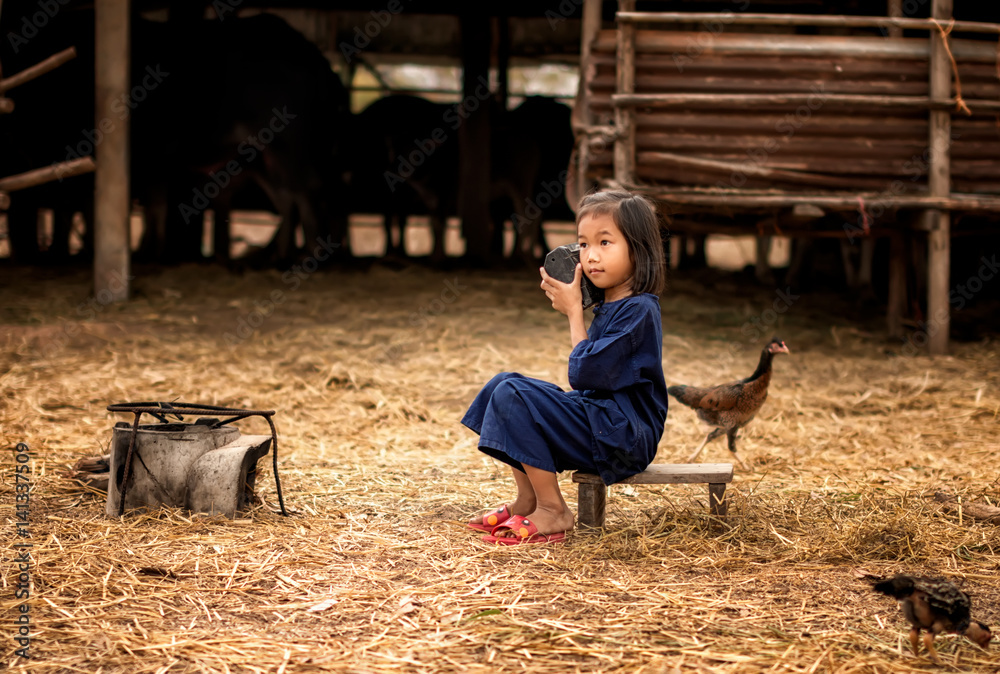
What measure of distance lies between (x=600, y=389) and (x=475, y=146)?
346 inches

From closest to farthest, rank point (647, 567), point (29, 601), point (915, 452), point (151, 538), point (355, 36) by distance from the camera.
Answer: point (29, 601), point (647, 567), point (151, 538), point (915, 452), point (355, 36)

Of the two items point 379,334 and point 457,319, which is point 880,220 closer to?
point 457,319

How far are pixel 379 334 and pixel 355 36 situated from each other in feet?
32.7

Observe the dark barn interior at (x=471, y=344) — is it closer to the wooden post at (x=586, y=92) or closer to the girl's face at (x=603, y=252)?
the wooden post at (x=586, y=92)

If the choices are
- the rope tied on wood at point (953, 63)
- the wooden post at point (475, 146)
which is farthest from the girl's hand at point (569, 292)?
the wooden post at point (475, 146)

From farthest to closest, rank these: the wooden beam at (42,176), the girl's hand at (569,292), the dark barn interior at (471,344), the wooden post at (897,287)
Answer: the wooden post at (897,287), the wooden beam at (42,176), the girl's hand at (569,292), the dark barn interior at (471,344)

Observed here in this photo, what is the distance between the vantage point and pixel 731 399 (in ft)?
14.6

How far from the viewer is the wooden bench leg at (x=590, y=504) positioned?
3.29 meters

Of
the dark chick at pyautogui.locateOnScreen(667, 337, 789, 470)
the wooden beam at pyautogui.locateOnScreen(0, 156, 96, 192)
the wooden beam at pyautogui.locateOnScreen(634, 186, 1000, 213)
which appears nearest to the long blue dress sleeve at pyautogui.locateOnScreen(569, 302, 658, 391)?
the dark chick at pyautogui.locateOnScreen(667, 337, 789, 470)

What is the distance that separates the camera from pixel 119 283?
8203mm

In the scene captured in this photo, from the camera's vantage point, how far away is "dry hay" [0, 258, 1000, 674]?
7.57 ft

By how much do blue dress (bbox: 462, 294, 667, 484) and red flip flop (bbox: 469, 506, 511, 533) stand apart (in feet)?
0.97

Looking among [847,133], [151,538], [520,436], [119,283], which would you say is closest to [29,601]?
[151,538]

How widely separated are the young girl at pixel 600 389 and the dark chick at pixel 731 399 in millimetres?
1341
